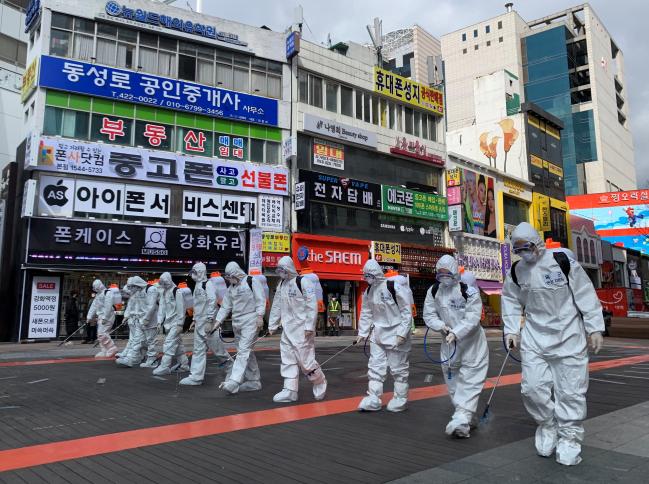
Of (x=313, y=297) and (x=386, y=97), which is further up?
(x=386, y=97)

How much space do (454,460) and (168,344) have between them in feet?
24.3

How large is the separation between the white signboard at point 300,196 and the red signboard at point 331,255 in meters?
1.43

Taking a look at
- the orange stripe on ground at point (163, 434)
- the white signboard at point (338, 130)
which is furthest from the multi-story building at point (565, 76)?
the orange stripe on ground at point (163, 434)

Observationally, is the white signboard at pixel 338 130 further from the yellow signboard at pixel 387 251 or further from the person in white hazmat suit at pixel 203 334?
the person in white hazmat suit at pixel 203 334

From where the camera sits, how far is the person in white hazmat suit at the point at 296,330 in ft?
25.2

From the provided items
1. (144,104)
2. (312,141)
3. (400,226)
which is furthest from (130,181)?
(400,226)

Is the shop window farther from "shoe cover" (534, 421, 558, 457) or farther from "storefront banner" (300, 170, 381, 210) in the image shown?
"shoe cover" (534, 421, 558, 457)

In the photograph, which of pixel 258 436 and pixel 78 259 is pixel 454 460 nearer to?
pixel 258 436

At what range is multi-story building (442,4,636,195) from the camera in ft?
253

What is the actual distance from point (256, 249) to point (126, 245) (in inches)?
225

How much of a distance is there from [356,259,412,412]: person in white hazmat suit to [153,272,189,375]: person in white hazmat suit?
4.81 meters

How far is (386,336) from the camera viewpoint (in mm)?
6914

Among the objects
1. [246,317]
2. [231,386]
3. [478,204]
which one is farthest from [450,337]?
[478,204]

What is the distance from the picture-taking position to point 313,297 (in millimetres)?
8000
